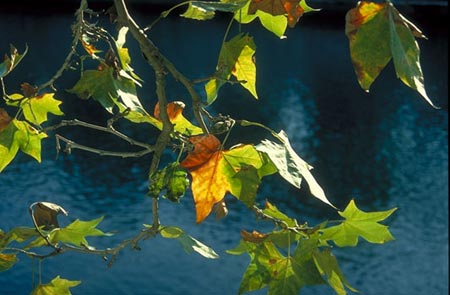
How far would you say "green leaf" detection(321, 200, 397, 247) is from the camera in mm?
504

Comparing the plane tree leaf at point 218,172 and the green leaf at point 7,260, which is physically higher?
the plane tree leaf at point 218,172

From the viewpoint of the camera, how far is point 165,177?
47 centimetres

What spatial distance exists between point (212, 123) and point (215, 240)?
474 cm

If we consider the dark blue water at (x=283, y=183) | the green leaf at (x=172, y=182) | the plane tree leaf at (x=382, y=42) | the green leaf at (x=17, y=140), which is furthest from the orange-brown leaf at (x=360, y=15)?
the dark blue water at (x=283, y=183)

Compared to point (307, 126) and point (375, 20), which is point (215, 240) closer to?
point (307, 126)

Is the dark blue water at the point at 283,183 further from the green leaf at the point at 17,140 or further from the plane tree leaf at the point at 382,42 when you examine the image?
the plane tree leaf at the point at 382,42

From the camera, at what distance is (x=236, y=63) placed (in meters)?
0.53

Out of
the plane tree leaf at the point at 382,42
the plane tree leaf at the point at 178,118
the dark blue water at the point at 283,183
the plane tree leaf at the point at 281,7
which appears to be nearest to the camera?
the plane tree leaf at the point at 382,42

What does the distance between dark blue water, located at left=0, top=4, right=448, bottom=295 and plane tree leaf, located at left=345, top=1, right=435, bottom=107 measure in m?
4.05

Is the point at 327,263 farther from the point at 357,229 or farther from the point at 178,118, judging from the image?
the point at 178,118

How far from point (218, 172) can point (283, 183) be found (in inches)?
231

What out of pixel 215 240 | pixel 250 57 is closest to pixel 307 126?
pixel 215 240

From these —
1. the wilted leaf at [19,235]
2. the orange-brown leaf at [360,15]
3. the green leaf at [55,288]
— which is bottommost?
the green leaf at [55,288]

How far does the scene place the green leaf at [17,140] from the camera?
0.54 m
